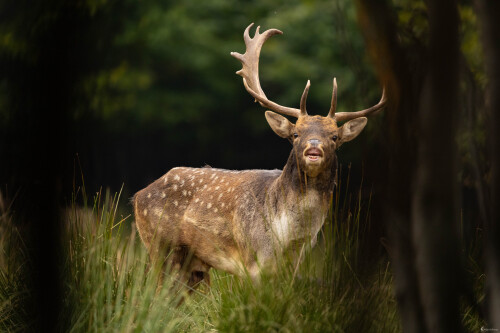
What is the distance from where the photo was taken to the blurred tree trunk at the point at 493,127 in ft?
7.42

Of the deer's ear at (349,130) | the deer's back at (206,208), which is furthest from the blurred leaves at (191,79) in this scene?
the deer's ear at (349,130)

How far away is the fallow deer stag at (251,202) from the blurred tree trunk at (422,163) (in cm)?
176

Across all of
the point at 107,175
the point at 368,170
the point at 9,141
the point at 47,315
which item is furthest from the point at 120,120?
the point at 368,170

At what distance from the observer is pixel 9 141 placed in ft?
20.0

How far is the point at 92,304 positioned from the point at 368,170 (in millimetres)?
1773

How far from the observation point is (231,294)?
3.94m

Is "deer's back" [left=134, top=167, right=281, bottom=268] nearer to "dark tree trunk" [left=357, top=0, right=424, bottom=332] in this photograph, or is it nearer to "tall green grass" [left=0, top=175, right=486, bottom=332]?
"tall green grass" [left=0, top=175, right=486, bottom=332]

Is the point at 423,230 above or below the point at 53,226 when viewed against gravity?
above

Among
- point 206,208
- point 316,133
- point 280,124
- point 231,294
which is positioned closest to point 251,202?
point 206,208

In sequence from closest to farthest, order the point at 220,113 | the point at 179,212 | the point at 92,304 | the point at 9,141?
the point at 92,304 < the point at 179,212 < the point at 9,141 < the point at 220,113

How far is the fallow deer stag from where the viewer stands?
185 inches

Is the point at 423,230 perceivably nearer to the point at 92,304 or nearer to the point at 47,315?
the point at 47,315

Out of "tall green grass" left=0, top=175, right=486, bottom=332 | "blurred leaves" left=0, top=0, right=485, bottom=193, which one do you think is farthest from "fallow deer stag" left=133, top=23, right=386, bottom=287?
"blurred leaves" left=0, top=0, right=485, bottom=193

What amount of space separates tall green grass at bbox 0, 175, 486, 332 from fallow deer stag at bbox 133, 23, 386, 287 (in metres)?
0.28
